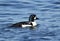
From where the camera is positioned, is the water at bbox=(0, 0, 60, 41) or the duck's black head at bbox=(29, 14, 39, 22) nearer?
the water at bbox=(0, 0, 60, 41)

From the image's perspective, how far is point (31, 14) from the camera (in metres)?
23.7

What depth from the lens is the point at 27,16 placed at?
23375mm

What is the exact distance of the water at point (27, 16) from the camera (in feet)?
60.6

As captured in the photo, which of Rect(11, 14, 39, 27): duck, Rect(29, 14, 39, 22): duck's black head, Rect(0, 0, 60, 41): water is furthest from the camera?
Rect(29, 14, 39, 22): duck's black head

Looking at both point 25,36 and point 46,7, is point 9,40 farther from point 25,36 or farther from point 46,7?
point 46,7

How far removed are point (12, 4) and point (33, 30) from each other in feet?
23.9

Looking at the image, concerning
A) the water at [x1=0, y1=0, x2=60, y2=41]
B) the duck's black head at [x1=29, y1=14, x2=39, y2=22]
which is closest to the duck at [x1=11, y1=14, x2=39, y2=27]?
the duck's black head at [x1=29, y1=14, x2=39, y2=22]

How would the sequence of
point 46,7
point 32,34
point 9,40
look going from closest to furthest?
point 9,40 → point 32,34 → point 46,7

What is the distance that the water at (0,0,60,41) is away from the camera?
60.6 feet

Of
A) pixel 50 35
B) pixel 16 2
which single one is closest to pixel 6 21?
pixel 50 35

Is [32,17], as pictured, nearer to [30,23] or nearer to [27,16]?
[30,23]

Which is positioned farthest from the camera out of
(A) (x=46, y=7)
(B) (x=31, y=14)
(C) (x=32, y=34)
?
(A) (x=46, y=7)

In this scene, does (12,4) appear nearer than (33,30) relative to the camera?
No

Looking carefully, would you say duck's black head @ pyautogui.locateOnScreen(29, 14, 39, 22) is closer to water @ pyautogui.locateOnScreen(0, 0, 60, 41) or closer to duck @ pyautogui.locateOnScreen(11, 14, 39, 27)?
duck @ pyautogui.locateOnScreen(11, 14, 39, 27)
